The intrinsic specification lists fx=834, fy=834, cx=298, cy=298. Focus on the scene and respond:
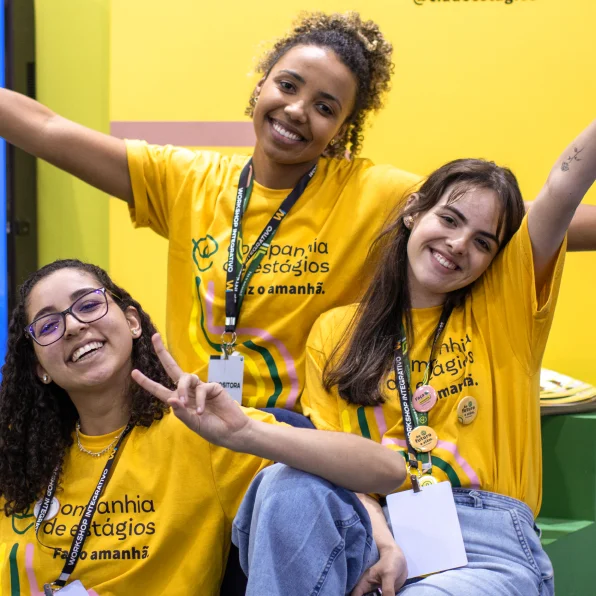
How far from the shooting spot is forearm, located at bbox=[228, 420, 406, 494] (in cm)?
139

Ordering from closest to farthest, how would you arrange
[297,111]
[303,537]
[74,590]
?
[303,537], [74,590], [297,111]

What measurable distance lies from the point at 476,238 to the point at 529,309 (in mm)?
195

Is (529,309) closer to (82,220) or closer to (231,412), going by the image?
(231,412)

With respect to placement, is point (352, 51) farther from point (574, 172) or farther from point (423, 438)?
point (423, 438)

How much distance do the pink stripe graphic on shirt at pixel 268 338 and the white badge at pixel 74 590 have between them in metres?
0.66

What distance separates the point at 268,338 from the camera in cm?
206

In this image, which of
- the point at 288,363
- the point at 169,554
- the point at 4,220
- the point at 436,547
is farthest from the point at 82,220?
the point at 436,547

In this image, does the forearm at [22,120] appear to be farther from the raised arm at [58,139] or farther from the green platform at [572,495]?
the green platform at [572,495]

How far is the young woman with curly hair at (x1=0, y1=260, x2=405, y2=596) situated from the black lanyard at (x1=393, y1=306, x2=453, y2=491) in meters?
0.21

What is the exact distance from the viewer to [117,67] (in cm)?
301

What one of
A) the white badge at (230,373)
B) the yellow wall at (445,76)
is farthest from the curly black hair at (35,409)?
the yellow wall at (445,76)

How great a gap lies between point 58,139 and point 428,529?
4.22 ft

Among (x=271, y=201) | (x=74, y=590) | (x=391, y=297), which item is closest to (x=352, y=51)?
(x=271, y=201)

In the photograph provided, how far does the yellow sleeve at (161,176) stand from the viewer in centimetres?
215
